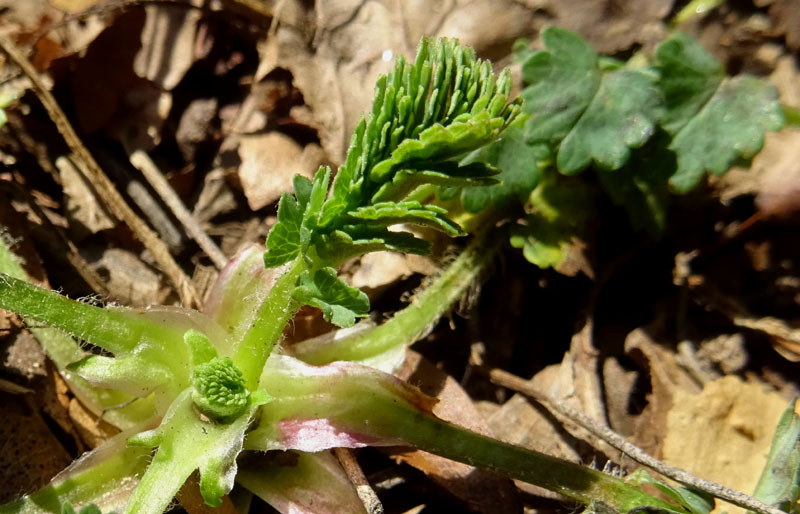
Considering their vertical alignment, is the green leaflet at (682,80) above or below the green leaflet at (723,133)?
above

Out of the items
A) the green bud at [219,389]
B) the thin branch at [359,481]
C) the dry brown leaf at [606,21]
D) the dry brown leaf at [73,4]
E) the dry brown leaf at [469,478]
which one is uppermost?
the dry brown leaf at [606,21]

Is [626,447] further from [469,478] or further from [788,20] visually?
[788,20]

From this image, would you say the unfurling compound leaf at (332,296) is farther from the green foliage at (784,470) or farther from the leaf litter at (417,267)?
the green foliage at (784,470)

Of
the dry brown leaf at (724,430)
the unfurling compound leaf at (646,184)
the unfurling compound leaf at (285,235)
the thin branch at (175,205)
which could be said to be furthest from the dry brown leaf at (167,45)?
the dry brown leaf at (724,430)

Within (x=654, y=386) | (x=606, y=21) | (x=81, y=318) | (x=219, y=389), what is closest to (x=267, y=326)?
(x=219, y=389)

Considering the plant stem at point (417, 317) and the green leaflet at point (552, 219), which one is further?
the green leaflet at point (552, 219)

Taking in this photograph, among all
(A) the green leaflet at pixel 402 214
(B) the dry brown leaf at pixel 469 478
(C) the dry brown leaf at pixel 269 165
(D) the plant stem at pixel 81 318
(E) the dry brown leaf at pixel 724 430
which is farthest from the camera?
(C) the dry brown leaf at pixel 269 165

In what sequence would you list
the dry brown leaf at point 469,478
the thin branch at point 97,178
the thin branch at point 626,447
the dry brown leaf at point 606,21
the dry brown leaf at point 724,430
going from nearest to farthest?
the thin branch at point 626,447, the dry brown leaf at point 469,478, the dry brown leaf at point 724,430, the thin branch at point 97,178, the dry brown leaf at point 606,21

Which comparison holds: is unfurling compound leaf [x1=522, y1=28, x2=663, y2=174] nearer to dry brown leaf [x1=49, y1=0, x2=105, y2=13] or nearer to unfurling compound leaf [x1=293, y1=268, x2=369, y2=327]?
unfurling compound leaf [x1=293, y1=268, x2=369, y2=327]

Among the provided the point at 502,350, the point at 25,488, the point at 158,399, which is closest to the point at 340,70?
the point at 502,350
